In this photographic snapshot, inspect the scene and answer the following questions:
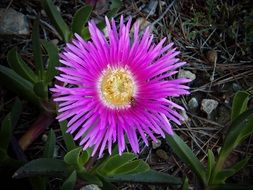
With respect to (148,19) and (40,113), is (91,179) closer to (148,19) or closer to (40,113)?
(40,113)

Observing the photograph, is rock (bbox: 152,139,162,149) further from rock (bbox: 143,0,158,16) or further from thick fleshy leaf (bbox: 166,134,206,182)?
rock (bbox: 143,0,158,16)

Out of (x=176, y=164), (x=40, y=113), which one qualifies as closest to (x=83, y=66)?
(x=40, y=113)

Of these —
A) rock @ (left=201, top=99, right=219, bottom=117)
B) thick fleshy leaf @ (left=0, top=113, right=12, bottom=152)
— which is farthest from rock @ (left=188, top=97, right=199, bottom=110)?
thick fleshy leaf @ (left=0, top=113, right=12, bottom=152)

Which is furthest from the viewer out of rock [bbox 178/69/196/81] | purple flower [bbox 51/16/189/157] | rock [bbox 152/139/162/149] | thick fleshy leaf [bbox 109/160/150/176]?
rock [bbox 178/69/196/81]

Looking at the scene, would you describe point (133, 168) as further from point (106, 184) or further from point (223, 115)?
point (223, 115)

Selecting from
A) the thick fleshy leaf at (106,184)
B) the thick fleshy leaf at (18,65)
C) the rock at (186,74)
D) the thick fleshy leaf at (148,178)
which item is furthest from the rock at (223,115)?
the thick fleshy leaf at (18,65)

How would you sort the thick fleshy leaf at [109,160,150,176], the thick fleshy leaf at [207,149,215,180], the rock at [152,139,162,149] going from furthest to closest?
the rock at [152,139,162,149], the thick fleshy leaf at [207,149,215,180], the thick fleshy leaf at [109,160,150,176]
